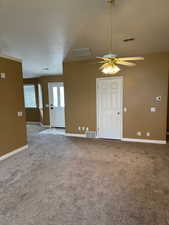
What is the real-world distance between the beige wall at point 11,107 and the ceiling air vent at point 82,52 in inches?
61.8

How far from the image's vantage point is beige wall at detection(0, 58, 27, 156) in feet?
11.7

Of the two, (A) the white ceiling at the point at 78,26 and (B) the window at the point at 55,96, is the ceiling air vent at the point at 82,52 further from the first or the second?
(B) the window at the point at 55,96

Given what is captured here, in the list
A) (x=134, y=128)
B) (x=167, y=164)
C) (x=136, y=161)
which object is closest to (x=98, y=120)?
(x=134, y=128)

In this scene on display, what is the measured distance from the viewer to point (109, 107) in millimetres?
5023

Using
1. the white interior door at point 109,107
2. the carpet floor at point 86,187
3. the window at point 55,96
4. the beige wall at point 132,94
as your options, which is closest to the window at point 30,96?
the window at point 55,96

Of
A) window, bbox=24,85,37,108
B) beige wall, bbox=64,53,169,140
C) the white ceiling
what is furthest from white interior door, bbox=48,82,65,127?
the white ceiling

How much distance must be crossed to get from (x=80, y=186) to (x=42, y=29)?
2893 millimetres

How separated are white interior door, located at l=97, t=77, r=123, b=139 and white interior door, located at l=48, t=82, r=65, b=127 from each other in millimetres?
2467

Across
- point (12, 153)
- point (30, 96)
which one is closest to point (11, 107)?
point (12, 153)

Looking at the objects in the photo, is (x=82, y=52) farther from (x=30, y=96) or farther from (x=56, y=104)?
(x=30, y=96)

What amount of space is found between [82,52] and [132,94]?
200 cm

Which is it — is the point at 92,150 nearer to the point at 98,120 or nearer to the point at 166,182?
the point at 98,120

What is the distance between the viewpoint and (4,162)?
11.2 ft

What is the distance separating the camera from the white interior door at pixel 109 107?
4.88 metres
